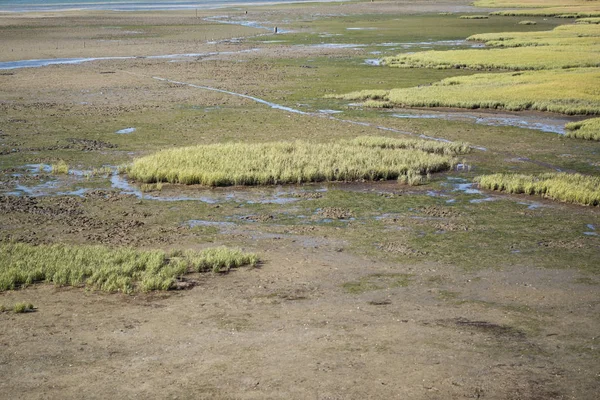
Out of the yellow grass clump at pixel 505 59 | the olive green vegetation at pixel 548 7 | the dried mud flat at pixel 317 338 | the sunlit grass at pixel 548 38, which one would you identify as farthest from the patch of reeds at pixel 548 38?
the dried mud flat at pixel 317 338

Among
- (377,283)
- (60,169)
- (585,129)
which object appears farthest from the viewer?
(585,129)

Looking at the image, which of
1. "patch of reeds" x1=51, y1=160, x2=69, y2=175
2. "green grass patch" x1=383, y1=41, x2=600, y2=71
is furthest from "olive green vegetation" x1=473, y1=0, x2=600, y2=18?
"patch of reeds" x1=51, y1=160, x2=69, y2=175

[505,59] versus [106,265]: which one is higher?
[505,59]

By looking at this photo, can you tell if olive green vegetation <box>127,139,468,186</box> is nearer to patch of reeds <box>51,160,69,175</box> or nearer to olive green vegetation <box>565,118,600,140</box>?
patch of reeds <box>51,160,69,175</box>

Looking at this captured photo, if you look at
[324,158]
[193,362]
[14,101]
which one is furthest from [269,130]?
[193,362]

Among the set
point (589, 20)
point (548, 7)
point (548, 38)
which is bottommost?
point (548, 38)

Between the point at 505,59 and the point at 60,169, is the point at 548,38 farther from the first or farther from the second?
the point at 60,169

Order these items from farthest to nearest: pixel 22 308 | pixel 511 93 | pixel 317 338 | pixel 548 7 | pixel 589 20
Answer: pixel 548 7 → pixel 589 20 → pixel 511 93 → pixel 22 308 → pixel 317 338

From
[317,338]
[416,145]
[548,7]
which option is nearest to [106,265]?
[317,338]
